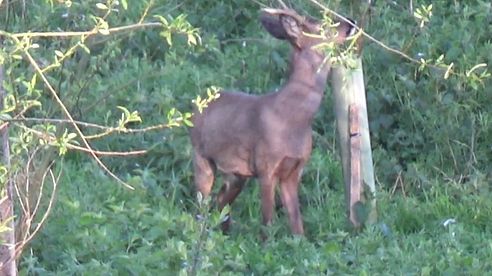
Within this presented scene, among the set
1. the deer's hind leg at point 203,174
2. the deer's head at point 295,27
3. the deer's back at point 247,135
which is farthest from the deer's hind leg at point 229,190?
the deer's head at point 295,27

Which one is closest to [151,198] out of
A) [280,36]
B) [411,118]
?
[280,36]

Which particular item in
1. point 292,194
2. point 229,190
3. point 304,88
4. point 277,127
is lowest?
point 229,190

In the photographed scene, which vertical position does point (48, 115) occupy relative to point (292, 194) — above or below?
above

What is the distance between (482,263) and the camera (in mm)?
7086

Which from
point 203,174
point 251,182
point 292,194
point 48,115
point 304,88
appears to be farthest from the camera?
point 251,182

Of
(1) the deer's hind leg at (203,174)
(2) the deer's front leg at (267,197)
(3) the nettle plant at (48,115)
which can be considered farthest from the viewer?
(1) the deer's hind leg at (203,174)

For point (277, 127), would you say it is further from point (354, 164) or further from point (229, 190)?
point (229, 190)

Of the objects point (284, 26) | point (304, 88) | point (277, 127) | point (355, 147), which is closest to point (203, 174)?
point (277, 127)

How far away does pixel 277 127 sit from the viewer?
788cm

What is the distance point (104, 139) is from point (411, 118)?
1980 mm

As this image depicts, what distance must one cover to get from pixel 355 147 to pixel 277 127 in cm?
45

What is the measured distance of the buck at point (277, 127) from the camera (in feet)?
25.8

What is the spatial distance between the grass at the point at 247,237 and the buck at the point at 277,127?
27 cm

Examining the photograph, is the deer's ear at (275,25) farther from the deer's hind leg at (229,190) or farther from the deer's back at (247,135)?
the deer's hind leg at (229,190)
